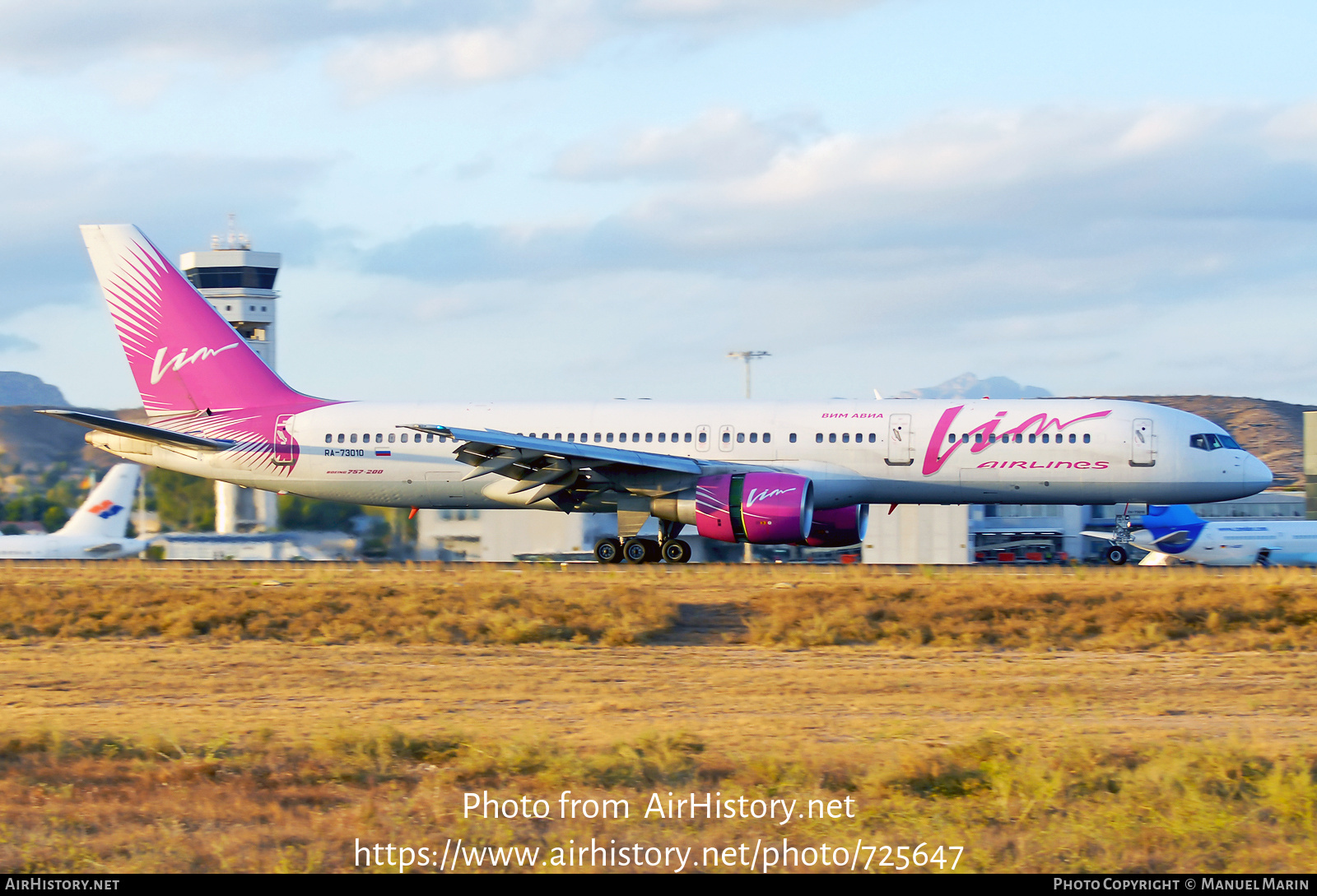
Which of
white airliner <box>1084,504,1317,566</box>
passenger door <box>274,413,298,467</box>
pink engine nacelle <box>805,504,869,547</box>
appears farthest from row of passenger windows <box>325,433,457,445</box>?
white airliner <box>1084,504,1317,566</box>

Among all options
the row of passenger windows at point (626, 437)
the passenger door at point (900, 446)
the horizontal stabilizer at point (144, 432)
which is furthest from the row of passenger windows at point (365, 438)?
the passenger door at point (900, 446)

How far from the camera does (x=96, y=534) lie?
116ft

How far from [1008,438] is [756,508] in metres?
5.47

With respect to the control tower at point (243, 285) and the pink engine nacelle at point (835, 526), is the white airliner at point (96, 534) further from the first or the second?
the control tower at point (243, 285)

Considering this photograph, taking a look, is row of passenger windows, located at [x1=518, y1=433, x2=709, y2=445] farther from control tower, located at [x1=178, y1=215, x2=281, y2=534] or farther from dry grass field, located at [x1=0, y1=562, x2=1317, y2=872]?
control tower, located at [x1=178, y1=215, x2=281, y2=534]

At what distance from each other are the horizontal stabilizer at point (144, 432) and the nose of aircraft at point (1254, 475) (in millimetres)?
21976

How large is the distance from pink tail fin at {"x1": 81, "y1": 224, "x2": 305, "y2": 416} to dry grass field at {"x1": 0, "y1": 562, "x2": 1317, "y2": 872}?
19.7ft

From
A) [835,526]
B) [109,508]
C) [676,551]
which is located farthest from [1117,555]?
[109,508]

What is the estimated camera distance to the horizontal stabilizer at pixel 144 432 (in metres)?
25.9

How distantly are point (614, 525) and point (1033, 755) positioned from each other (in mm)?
29799

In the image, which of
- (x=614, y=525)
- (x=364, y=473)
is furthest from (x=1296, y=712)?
(x=614, y=525)

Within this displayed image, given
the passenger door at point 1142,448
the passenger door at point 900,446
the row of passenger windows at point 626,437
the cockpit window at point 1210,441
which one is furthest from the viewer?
the row of passenger windows at point 626,437

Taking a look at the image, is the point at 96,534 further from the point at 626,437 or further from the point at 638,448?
the point at 638,448

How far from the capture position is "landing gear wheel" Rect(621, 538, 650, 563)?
2664cm
